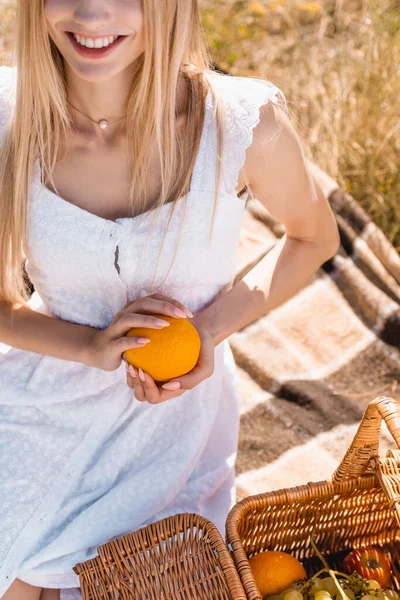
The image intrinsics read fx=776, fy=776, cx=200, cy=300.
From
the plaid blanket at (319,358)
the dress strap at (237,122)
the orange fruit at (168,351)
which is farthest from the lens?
the plaid blanket at (319,358)

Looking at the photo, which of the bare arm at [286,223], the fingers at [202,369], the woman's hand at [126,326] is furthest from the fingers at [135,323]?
the bare arm at [286,223]

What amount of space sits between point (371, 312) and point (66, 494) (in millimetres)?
1483

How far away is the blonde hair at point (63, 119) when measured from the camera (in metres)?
1.55

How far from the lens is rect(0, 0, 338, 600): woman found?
5.03ft

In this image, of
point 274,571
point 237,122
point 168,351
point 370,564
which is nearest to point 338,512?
point 370,564

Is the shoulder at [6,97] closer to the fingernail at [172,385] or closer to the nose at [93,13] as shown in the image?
the nose at [93,13]

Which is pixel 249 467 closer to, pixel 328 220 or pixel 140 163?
pixel 328 220

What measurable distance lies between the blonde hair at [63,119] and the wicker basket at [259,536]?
23.7 inches

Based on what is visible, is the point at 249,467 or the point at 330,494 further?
the point at 249,467

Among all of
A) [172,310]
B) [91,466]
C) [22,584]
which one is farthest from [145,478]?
[172,310]

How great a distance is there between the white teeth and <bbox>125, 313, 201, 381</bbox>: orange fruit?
526 mm

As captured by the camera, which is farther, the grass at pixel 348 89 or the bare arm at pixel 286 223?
the grass at pixel 348 89

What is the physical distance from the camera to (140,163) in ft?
5.38

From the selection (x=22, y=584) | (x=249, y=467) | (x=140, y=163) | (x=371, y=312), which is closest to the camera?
(x=22, y=584)
